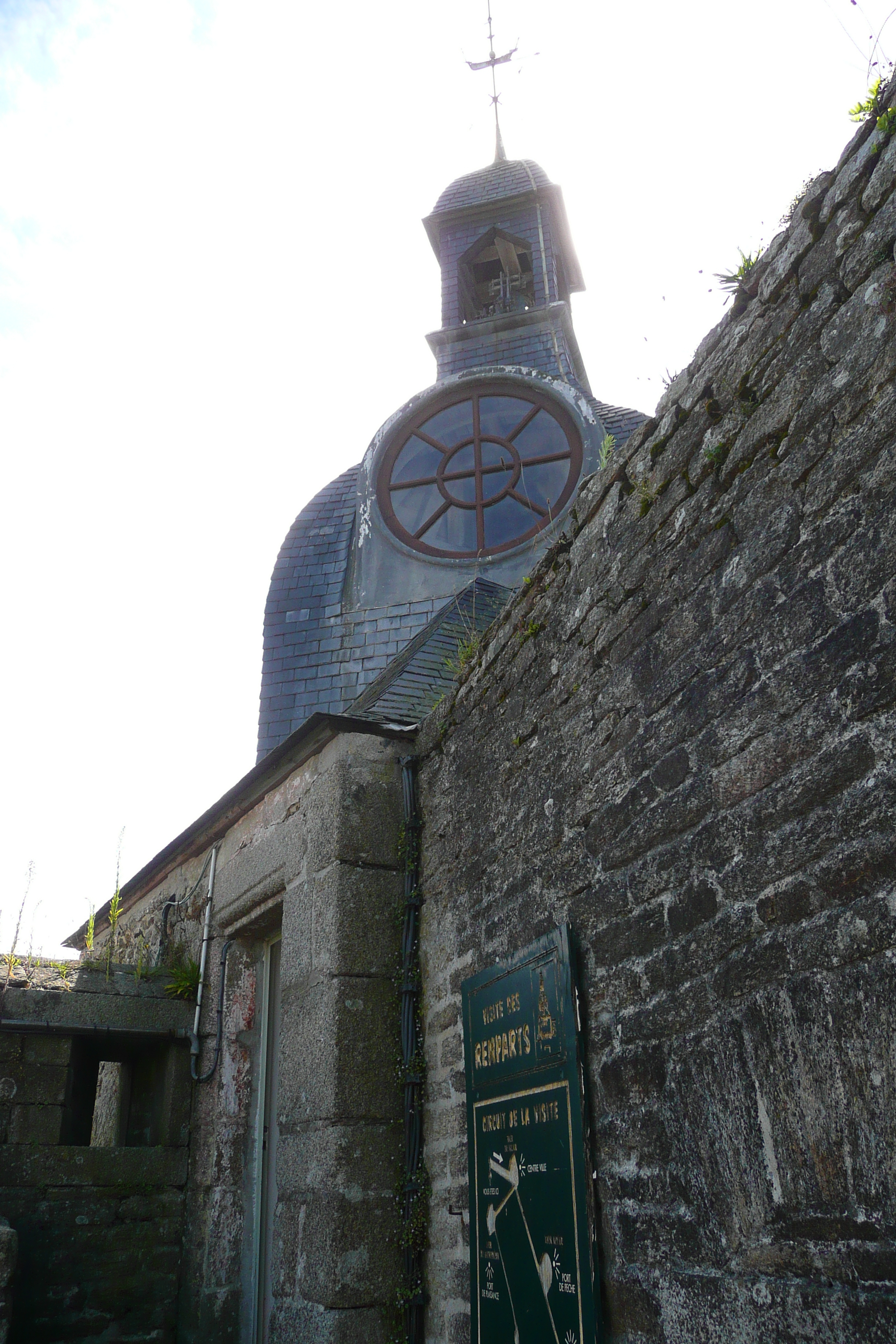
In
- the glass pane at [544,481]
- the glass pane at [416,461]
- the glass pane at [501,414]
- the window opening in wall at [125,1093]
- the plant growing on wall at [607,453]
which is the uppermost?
the glass pane at [501,414]

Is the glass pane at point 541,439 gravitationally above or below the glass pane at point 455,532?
above

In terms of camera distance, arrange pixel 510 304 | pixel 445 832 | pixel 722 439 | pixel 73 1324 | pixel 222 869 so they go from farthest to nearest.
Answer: pixel 510 304 < pixel 222 869 < pixel 73 1324 < pixel 445 832 < pixel 722 439

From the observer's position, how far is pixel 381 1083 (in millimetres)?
4004

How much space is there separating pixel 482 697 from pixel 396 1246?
211cm

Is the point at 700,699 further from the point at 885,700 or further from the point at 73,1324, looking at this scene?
the point at 73,1324

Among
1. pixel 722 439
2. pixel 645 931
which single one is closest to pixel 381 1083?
pixel 645 931

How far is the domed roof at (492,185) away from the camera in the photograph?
495 inches

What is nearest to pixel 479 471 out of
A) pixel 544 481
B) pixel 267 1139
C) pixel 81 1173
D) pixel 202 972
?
pixel 544 481

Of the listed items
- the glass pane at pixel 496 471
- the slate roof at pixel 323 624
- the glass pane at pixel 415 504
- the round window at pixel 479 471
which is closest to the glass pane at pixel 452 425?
the round window at pixel 479 471

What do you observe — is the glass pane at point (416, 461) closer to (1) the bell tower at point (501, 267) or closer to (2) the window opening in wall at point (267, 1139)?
(1) the bell tower at point (501, 267)

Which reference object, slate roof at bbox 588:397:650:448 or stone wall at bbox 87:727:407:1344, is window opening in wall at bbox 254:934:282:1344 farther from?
slate roof at bbox 588:397:650:448

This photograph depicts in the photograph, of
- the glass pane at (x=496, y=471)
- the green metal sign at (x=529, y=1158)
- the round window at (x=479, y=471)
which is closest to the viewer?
the green metal sign at (x=529, y=1158)

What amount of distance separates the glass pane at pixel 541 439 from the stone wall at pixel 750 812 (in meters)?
→ 6.51

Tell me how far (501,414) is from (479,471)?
31.0 inches
